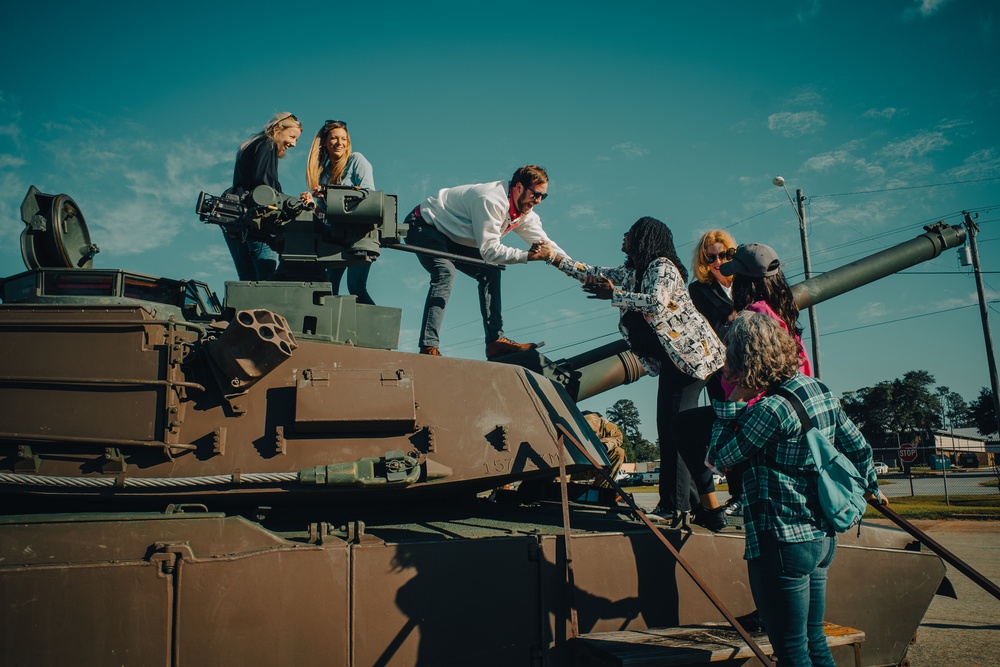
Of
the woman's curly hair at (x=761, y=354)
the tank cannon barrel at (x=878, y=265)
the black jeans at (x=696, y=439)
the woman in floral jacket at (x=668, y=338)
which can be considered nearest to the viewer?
the woman's curly hair at (x=761, y=354)

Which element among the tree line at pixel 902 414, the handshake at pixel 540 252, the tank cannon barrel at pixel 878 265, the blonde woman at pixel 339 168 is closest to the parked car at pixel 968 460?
the tree line at pixel 902 414

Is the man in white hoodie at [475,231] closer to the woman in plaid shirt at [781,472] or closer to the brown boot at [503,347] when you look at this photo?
the brown boot at [503,347]

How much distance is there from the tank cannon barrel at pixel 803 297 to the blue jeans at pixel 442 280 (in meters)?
0.58

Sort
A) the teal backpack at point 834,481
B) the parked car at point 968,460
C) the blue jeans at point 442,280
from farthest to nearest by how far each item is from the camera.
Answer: the parked car at point 968,460 < the blue jeans at point 442,280 < the teal backpack at point 834,481

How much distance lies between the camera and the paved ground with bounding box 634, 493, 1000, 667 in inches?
213

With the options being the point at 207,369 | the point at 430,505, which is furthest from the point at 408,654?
the point at 207,369

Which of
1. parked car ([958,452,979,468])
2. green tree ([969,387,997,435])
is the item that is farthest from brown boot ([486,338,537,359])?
green tree ([969,387,997,435])

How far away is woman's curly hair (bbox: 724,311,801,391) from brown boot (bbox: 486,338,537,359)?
114 inches

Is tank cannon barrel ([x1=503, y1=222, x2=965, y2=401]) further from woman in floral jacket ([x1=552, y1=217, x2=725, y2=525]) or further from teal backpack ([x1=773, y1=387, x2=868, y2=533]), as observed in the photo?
teal backpack ([x1=773, y1=387, x2=868, y2=533])

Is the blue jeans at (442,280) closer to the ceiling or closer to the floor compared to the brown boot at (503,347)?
closer to the ceiling

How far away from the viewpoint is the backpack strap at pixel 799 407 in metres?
2.94

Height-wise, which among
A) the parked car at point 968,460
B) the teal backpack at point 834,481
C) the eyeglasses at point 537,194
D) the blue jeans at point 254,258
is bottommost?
the teal backpack at point 834,481

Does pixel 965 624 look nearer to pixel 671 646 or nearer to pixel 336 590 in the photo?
pixel 671 646

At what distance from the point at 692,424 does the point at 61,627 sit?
3164 mm
